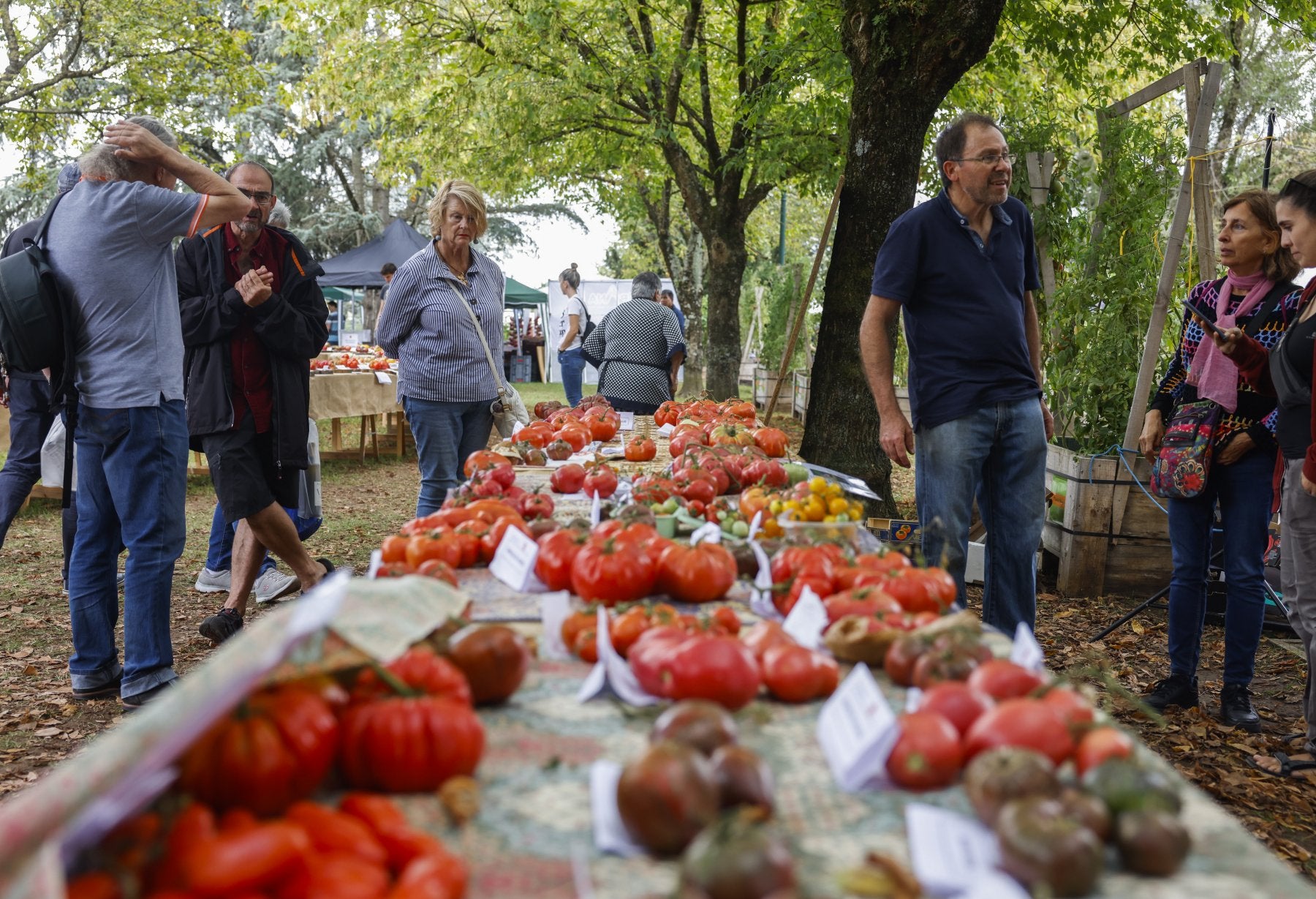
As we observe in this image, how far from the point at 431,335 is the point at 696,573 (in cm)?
341

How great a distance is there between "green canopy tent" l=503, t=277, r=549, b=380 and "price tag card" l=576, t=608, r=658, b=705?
26.4m

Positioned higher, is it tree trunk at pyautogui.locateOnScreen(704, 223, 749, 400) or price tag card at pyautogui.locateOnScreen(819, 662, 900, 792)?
tree trunk at pyautogui.locateOnScreen(704, 223, 749, 400)

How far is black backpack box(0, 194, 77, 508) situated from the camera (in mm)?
3740

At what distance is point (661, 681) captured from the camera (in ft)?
5.48

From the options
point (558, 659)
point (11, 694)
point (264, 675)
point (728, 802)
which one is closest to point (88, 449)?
point (11, 694)

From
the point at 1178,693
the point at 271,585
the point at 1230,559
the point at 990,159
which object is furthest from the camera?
the point at 271,585

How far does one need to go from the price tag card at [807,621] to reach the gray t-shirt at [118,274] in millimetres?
2954

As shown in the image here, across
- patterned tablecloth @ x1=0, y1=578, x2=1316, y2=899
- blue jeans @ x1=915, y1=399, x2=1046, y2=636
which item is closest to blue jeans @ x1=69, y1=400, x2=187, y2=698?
patterned tablecloth @ x1=0, y1=578, x2=1316, y2=899

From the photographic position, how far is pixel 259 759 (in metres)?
1.23

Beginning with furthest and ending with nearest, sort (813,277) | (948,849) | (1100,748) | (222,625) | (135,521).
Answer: (813,277), (222,625), (135,521), (1100,748), (948,849)

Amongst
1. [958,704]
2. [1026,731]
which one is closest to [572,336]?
[958,704]

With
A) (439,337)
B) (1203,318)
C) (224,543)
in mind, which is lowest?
(224,543)

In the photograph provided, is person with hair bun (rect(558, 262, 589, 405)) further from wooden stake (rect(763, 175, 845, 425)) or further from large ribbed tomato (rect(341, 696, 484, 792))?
large ribbed tomato (rect(341, 696, 484, 792))

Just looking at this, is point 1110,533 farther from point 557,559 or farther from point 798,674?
point 798,674
